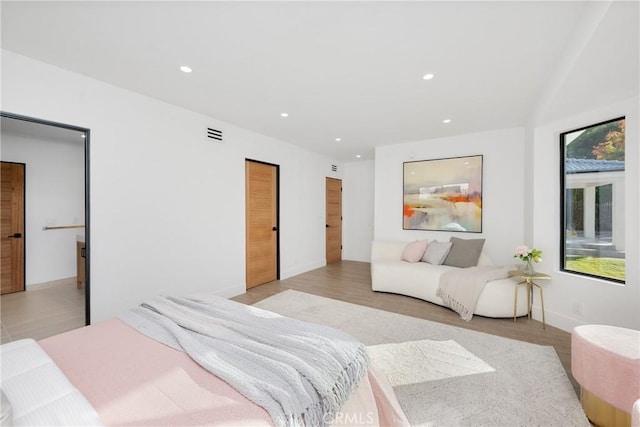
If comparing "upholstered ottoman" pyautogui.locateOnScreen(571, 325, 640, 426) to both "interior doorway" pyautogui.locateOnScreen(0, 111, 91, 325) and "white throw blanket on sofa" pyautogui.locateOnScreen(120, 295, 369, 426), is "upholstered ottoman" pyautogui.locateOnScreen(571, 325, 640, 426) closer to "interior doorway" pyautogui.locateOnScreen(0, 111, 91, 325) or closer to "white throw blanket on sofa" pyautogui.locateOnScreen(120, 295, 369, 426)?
"white throw blanket on sofa" pyautogui.locateOnScreen(120, 295, 369, 426)

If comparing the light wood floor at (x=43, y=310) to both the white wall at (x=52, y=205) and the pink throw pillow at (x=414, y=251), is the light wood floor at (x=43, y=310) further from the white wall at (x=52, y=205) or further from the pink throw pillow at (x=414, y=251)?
the pink throw pillow at (x=414, y=251)

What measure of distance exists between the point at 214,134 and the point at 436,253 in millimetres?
3756

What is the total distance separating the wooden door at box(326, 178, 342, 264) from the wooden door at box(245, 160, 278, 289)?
1.80m

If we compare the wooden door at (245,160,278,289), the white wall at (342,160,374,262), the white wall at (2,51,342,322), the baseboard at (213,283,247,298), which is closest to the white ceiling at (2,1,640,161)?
the white wall at (2,51,342,322)

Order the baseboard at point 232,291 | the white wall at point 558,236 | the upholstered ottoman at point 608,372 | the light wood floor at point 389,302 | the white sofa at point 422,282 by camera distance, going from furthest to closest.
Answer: the baseboard at point 232,291 → the white sofa at point 422,282 → the light wood floor at point 389,302 → the white wall at point 558,236 → the upholstered ottoman at point 608,372

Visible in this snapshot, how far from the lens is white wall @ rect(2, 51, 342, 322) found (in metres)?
2.44

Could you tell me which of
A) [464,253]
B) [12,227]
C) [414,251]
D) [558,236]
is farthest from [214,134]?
[558,236]

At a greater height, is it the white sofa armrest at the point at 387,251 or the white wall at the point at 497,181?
the white wall at the point at 497,181

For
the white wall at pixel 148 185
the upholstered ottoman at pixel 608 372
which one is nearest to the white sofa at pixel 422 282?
the upholstered ottoman at pixel 608 372

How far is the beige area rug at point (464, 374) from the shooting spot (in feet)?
5.57

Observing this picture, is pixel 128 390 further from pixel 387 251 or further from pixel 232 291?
pixel 387 251

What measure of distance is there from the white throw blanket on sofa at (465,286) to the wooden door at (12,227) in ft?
15.2

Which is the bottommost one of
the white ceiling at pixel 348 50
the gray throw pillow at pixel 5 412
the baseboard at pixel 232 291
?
the baseboard at pixel 232 291

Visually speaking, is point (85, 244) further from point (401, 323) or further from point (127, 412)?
point (401, 323)
